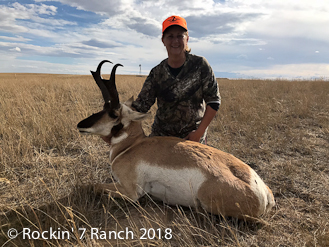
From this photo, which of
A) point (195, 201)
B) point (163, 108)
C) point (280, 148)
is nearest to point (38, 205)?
point (195, 201)

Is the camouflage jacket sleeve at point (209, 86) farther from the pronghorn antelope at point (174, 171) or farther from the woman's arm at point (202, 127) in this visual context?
the pronghorn antelope at point (174, 171)

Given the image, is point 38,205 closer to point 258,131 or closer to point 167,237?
point 167,237

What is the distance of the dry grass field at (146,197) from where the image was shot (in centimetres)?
245

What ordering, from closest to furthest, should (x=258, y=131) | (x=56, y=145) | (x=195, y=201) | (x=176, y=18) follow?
(x=195, y=201), (x=176, y=18), (x=56, y=145), (x=258, y=131)

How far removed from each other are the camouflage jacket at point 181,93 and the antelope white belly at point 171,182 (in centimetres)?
154

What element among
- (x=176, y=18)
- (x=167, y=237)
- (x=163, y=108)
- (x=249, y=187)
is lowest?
(x=167, y=237)

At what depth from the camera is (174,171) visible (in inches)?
107

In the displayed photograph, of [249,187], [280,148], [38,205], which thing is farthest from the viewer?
[280,148]

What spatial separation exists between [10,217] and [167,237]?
2.12 metres

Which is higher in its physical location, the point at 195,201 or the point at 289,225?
the point at 195,201

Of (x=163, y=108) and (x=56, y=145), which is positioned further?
(x=56, y=145)

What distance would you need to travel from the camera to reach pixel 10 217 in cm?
279
